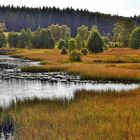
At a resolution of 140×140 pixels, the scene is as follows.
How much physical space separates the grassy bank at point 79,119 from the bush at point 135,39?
83.9m

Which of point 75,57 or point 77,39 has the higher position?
point 77,39

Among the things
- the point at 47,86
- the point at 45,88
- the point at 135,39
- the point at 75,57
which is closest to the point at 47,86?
the point at 47,86

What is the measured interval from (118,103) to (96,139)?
8.04 m

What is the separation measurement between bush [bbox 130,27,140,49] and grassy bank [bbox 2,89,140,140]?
83.9 metres

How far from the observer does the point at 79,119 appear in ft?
65.1

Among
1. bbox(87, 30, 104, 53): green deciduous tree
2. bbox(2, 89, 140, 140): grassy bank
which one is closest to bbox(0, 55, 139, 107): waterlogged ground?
bbox(2, 89, 140, 140): grassy bank

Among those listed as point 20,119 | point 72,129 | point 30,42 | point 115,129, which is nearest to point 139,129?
point 115,129

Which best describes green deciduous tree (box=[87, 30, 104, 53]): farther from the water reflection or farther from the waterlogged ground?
the water reflection

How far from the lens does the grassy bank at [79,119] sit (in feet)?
55.7

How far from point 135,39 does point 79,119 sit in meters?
92.2

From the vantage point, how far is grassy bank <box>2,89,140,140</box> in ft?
55.7

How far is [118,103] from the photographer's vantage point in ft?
78.3

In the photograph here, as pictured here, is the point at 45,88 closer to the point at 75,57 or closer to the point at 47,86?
the point at 47,86

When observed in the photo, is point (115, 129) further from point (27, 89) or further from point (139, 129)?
point (27, 89)
